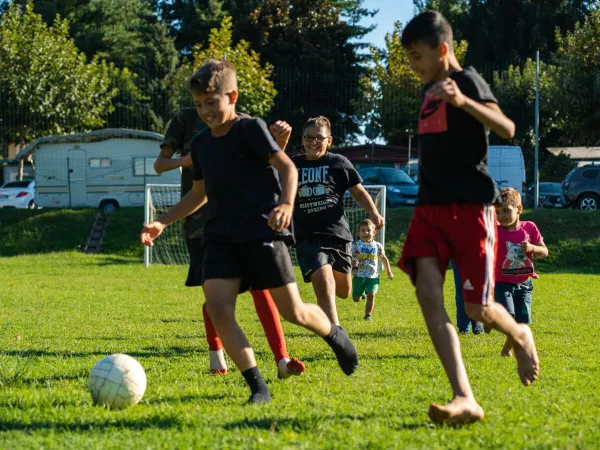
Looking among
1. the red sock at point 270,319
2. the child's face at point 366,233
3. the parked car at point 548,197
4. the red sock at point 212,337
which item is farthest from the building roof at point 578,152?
the red sock at point 270,319

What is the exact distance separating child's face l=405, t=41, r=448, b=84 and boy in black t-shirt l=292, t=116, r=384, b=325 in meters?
2.69

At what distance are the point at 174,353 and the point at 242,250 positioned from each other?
2753 millimetres

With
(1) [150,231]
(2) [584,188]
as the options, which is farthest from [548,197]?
(1) [150,231]

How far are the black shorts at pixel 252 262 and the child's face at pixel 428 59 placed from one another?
1168 mm

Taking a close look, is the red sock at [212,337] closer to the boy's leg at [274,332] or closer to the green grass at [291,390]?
the green grass at [291,390]

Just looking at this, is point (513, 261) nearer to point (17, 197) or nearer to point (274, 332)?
point (274, 332)

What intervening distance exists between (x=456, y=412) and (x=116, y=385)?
1.80 meters

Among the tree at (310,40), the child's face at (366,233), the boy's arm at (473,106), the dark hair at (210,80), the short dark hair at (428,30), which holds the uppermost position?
the tree at (310,40)

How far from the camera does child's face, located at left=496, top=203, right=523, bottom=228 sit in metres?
6.79

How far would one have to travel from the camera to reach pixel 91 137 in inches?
1228

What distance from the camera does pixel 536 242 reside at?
688 centimetres

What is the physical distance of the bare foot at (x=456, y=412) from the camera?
3896 mm

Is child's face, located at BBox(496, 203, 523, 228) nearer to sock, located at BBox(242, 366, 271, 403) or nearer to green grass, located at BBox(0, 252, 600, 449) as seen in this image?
green grass, located at BBox(0, 252, 600, 449)

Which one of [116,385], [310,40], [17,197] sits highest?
[310,40]
